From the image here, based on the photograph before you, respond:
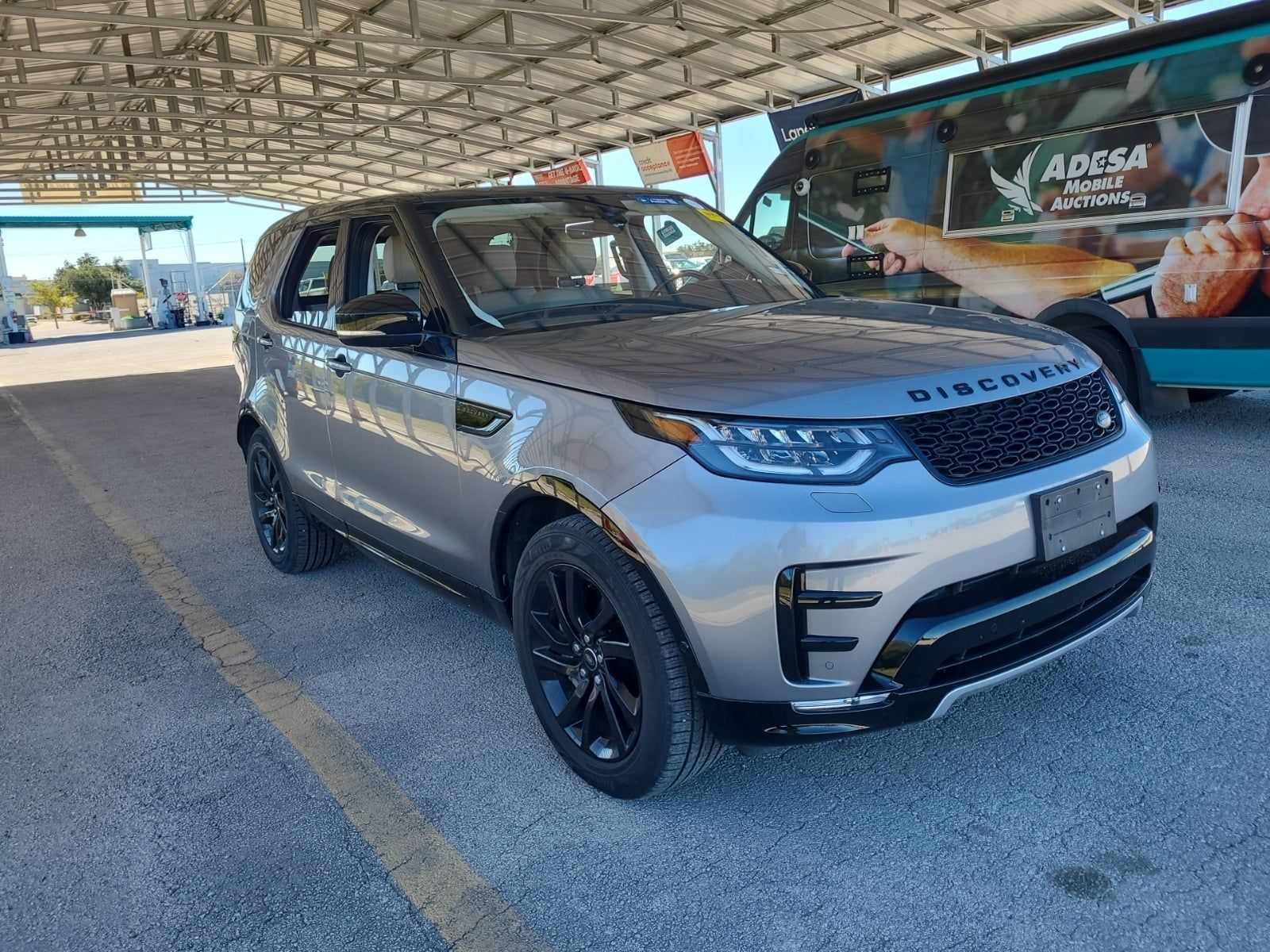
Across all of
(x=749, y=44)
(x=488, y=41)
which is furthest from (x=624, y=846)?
(x=488, y=41)

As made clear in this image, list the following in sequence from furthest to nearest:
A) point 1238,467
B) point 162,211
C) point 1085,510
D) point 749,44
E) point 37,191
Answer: point 162,211 → point 37,191 → point 749,44 → point 1238,467 → point 1085,510

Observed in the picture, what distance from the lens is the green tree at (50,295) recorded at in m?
71.5

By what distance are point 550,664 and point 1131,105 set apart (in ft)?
19.1

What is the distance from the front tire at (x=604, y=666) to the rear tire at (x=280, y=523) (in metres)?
1.92

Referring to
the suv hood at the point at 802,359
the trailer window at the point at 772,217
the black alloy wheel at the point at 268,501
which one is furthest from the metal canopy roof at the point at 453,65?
the suv hood at the point at 802,359

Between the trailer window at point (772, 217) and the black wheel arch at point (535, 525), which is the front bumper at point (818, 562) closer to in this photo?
the black wheel arch at point (535, 525)

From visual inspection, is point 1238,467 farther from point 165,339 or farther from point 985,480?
point 165,339

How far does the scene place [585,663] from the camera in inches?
105

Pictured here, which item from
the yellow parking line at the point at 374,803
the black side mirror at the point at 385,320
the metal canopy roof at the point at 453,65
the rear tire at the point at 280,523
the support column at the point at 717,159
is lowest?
the yellow parking line at the point at 374,803

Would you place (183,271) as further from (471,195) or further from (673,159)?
(471,195)

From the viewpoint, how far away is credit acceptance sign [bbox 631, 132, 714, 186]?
78.1 feet

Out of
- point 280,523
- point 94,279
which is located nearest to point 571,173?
point 280,523

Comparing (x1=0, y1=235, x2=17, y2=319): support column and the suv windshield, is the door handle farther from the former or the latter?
(x1=0, y1=235, x2=17, y2=319): support column

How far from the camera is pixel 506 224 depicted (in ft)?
11.6
